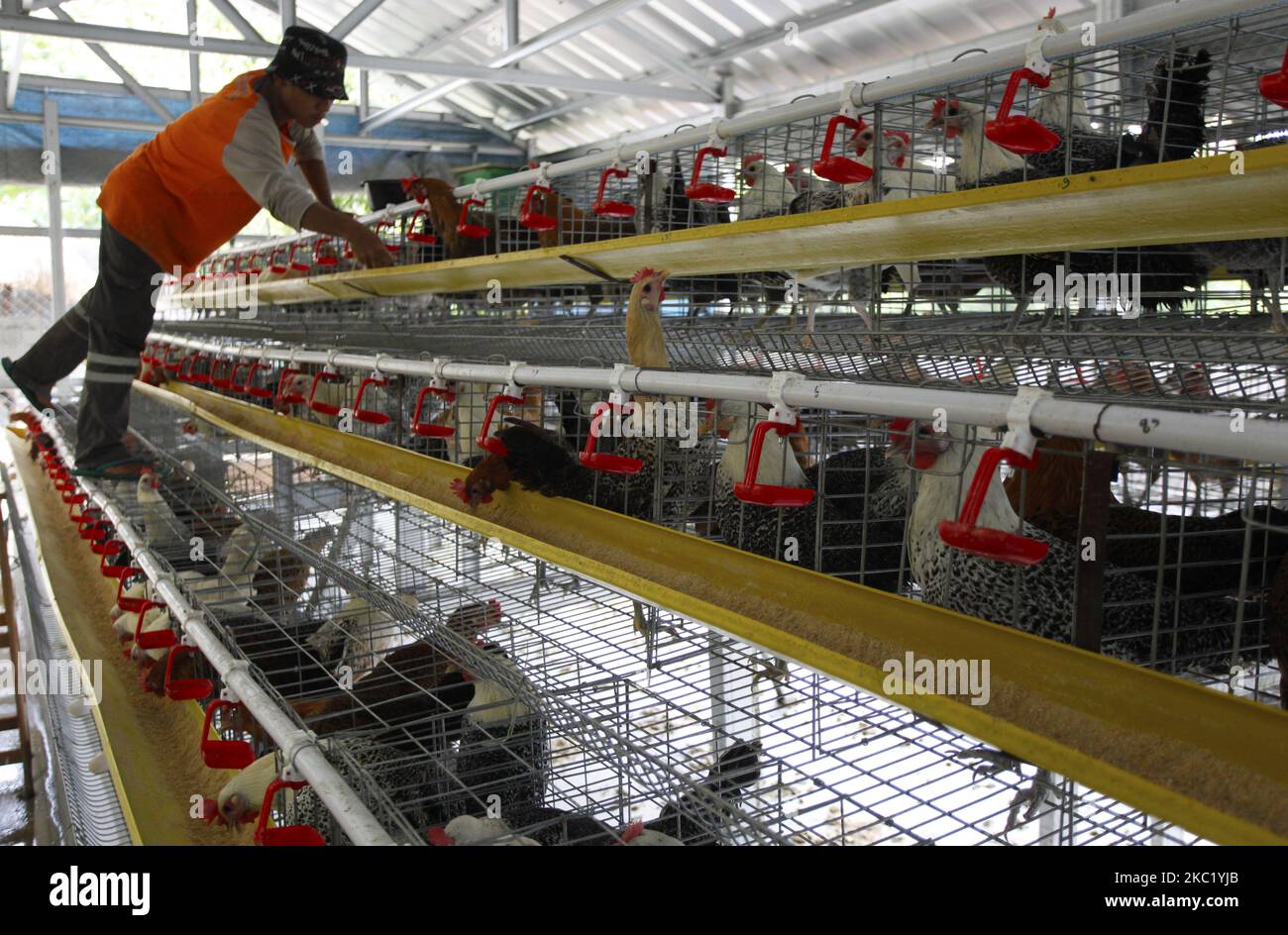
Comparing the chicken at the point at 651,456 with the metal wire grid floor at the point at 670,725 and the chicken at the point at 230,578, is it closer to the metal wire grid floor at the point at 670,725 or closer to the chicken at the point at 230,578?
the metal wire grid floor at the point at 670,725

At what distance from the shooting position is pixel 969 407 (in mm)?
1206

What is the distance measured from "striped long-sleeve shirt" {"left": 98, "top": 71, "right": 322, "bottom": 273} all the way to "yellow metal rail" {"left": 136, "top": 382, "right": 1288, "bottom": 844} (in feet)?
4.71

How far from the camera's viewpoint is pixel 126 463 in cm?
353

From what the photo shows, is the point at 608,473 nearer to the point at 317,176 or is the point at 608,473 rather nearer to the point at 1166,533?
the point at 1166,533

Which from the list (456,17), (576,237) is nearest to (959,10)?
(576,237)

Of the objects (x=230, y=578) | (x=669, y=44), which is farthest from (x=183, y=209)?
(x=669, y=44)

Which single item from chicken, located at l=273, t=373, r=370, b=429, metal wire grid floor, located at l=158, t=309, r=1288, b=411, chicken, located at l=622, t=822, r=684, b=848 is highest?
metal wire grid floor, located at l=158, t=309, r=1288, b=411

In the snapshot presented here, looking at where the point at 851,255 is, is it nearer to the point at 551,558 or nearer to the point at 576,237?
the point at 551,558

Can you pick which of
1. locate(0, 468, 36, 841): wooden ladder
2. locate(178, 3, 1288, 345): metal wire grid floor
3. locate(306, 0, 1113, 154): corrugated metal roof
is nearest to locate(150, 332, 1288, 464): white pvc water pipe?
locate(178, 3, 1288, 345): metal wire grid floor

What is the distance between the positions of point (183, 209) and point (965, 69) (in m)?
2.62

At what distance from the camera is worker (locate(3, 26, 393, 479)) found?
2955 millimetres

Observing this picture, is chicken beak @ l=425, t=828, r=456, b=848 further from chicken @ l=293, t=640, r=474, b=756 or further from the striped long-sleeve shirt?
the striped long-sleeve shirt
